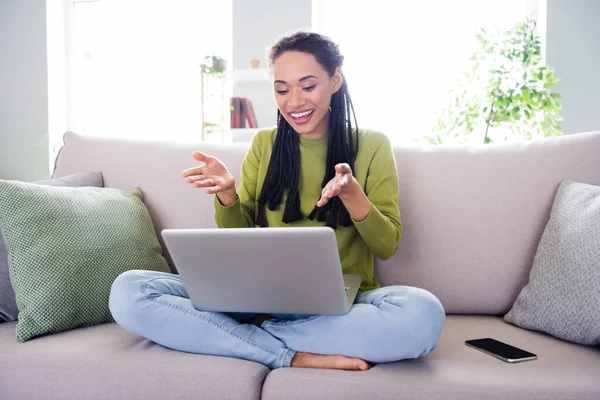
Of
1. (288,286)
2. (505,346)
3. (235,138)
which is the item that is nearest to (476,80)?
(235,138)

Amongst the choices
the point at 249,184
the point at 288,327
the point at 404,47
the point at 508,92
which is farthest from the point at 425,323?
the point at 404,47

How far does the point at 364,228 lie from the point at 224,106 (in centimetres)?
291

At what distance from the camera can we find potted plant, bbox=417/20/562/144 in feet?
9.22

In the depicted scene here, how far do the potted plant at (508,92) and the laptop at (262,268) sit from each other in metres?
2.01

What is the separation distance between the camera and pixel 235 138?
3.92m

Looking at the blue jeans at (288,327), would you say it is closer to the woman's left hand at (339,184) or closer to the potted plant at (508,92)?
the woman's left hand at (339,184)

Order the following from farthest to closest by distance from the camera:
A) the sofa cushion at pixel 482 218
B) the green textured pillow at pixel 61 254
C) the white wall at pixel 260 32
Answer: the white wall at pixel 260 32 → the sofa cushion at pixel 482 218 → the green textured pillow at pixel 61 254

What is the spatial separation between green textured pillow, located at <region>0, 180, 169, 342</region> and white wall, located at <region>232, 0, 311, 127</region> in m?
2.55

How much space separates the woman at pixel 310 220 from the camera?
Answer: 1.14 metres

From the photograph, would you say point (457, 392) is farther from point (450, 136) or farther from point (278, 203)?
point (450, 136)

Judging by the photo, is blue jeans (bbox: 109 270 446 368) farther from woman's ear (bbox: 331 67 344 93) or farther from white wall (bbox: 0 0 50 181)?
white wall (bbox: 0 0 50 181)

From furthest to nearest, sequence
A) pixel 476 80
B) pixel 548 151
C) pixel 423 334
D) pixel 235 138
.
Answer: pixel 235 138, pixel 476 80, pixel 548 151, pixel 423 334

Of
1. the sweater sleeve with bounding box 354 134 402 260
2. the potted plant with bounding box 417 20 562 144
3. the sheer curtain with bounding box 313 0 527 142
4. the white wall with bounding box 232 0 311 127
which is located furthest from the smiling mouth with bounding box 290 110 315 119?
the white wall with bounding box 232 0 311 127

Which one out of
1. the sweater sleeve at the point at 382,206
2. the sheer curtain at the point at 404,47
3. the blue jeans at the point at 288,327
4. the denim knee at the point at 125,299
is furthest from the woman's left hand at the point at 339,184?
the sheer curtain at the point at 404,47
